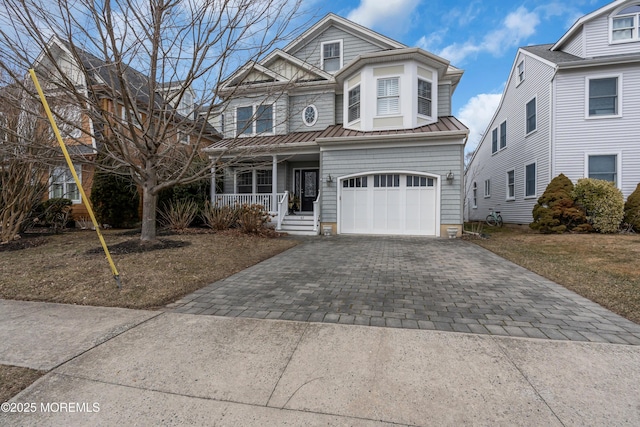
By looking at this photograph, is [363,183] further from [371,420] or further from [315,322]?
[371,420]

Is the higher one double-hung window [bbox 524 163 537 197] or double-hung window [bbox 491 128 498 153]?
double-hung window [bbox 491 128 498 153]

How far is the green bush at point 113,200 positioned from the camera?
38.8 ft

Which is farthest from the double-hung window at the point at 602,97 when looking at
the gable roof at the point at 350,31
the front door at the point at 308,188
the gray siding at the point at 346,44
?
the front door at the point at 308,188

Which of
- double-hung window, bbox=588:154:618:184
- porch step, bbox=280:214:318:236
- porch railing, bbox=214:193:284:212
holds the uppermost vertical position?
double-hung window, bbox=588:154:618:184

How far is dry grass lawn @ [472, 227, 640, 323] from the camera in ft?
13.7

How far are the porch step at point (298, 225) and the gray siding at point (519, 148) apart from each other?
1030 centimetres

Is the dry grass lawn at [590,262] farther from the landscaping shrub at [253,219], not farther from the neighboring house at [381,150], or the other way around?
the landscaping shrub at [253,219]

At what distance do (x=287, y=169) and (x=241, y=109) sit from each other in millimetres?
3540

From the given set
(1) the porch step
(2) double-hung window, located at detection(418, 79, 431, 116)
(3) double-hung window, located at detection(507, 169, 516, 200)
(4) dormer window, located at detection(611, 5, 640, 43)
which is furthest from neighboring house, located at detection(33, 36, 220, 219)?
(4) dormer window, located at detection(611, 5, 640, 43)

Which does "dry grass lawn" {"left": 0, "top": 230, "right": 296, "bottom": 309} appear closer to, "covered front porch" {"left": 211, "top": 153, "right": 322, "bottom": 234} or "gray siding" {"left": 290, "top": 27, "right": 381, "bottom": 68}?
"covered front porch" {"left": 211, "top": 153, "right": 322, "bottom": 234}

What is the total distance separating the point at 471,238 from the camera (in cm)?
1024

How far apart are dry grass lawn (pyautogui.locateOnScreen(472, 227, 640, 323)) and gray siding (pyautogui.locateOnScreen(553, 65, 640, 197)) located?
3.72m

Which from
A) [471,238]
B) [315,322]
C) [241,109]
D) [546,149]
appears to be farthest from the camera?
[241,109]

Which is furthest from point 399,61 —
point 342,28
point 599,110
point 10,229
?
point 10,229
